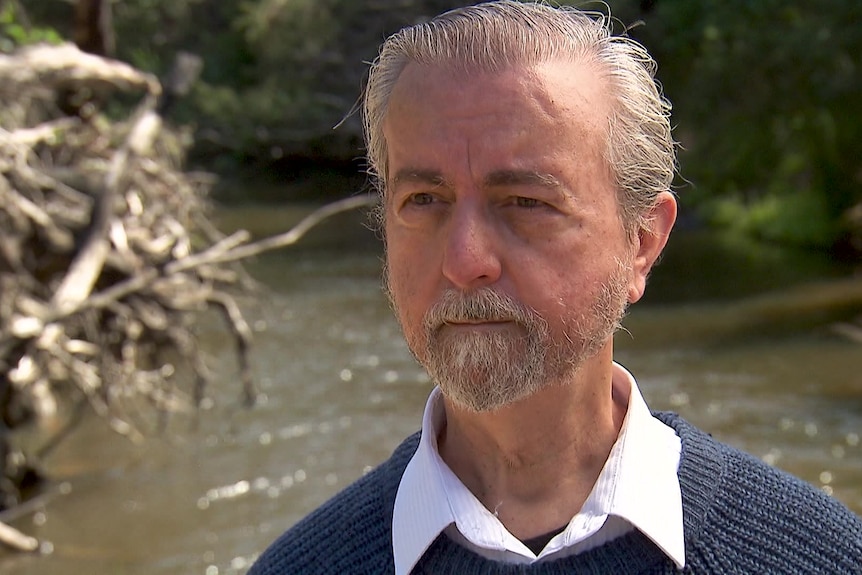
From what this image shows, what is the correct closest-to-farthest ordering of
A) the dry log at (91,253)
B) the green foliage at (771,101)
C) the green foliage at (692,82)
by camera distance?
the dry log at (91,253) → the green foliage at (771,101) → the green foliage at (692,82)

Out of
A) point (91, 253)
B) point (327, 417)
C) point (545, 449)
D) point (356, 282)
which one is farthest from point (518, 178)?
point (356, 282)

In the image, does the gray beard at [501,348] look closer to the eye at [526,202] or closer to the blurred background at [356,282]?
the eye at [526,202]

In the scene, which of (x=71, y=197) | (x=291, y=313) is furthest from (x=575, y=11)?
(x=291, y=313)

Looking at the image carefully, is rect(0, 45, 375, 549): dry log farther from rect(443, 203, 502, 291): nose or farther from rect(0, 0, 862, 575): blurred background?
rect(443, 203, 502, 291): nose

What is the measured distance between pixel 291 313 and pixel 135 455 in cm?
405

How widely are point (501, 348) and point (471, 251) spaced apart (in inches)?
5.2

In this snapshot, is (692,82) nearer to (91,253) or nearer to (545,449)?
(91,253)

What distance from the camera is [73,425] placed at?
21.5 feet

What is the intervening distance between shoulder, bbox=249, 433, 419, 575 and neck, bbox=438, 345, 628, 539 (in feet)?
0.48

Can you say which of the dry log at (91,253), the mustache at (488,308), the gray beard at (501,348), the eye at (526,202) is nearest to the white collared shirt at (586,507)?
the gray beard at (501,348)

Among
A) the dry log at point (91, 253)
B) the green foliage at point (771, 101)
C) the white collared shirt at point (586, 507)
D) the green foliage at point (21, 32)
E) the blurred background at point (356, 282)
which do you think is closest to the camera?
the white collared shirt at point (586, 507)

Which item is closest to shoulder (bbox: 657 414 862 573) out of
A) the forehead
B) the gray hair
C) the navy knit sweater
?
the navy knit sweater

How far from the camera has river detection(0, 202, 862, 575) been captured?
7.36m

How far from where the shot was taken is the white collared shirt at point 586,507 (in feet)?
5.08
